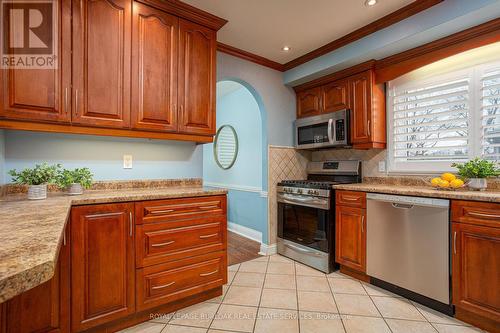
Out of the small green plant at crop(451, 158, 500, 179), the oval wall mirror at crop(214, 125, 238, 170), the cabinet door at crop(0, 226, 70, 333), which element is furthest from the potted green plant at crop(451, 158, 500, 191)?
the oval wall mirror at crop(214, 125, 238, 170)

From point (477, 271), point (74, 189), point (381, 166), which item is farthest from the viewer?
point (381, 166)

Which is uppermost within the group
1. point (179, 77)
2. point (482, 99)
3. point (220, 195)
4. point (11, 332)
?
point (179, 77)

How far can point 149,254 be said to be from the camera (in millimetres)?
1787

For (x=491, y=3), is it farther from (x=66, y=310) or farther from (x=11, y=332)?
(x=11, y=332)

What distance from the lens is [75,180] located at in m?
1.83

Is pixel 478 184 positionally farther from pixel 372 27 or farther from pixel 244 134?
pixel 244 134

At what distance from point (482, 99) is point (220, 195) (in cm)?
249

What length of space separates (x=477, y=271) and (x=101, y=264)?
2.58 m

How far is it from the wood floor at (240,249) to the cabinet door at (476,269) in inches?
80.3

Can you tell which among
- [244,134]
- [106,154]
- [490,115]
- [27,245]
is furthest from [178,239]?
[490,115]

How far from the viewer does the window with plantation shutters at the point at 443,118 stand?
2.16 m

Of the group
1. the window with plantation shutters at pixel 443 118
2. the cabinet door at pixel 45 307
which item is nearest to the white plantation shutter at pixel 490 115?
the window with plantation shutters at pixel 443 118

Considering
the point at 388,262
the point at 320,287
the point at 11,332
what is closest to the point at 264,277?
the point at 320,287

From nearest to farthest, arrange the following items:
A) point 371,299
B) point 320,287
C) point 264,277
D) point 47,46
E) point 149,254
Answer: point 47,46 < point 149,254 < point 371,299 < point 320,287 < point 264,277
